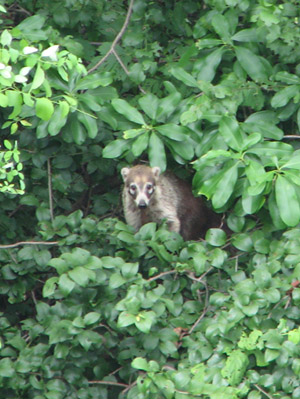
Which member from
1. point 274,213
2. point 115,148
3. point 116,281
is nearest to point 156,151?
point 115,148

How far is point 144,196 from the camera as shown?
20.3 feet

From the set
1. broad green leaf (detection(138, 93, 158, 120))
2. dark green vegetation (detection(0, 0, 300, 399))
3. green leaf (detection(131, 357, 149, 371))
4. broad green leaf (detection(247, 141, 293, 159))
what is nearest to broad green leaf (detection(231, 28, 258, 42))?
dark green vegetation (detection(0, 0, 300, 399))

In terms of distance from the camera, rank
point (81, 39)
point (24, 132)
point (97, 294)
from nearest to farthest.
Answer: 1. point (97, 294)
2. point (24, 132)
3. point (81, 39)

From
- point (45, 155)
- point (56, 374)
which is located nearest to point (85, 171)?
point (45, 155)

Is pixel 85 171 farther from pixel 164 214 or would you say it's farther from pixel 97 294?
pixel 97 294

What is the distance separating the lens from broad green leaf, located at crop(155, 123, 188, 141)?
18.3ft

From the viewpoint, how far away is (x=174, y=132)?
5582mm

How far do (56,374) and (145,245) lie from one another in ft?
3.28

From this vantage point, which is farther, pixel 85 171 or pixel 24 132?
pixel 85 171

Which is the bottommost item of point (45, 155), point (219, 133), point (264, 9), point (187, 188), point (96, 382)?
point (96, 382)

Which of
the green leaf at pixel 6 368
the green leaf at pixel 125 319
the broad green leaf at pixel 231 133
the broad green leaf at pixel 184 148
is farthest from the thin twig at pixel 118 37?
the green leaf at pixel 6 368

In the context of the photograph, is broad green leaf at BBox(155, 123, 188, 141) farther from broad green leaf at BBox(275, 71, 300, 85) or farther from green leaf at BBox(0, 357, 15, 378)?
green leaf at BBox(0, 357, 15, 378)

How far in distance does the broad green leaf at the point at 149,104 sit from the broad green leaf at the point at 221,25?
62 cm

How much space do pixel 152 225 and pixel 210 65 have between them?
118 centimetres
